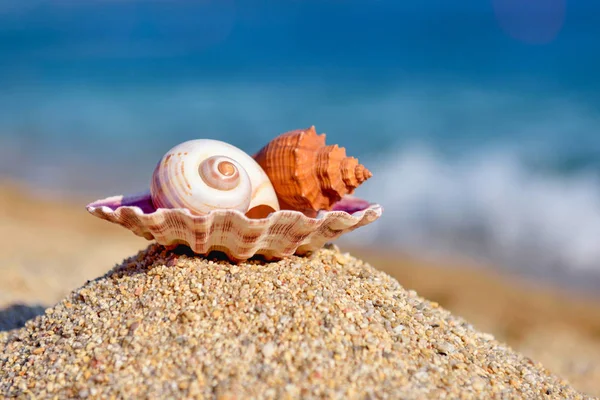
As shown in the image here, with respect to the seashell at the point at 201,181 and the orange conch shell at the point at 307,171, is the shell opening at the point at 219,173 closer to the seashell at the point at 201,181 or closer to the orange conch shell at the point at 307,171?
the seashell at the point at 201,181

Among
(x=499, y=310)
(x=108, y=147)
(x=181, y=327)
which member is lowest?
(x=181, y=327)

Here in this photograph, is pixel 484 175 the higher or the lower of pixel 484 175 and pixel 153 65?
the lower

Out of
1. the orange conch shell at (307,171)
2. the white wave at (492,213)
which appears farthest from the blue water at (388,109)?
the orange conch shell at (307,171)

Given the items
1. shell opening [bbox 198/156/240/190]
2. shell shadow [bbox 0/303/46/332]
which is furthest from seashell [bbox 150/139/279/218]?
shell shadow [bbox 0/303/46/332]

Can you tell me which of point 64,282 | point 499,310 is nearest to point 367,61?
point 499,310

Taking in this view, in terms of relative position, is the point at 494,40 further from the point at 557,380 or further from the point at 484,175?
the point at 557,380

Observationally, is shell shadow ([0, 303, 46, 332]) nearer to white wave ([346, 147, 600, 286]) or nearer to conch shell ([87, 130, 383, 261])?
conch shell ([87, 130, 383, 261])
